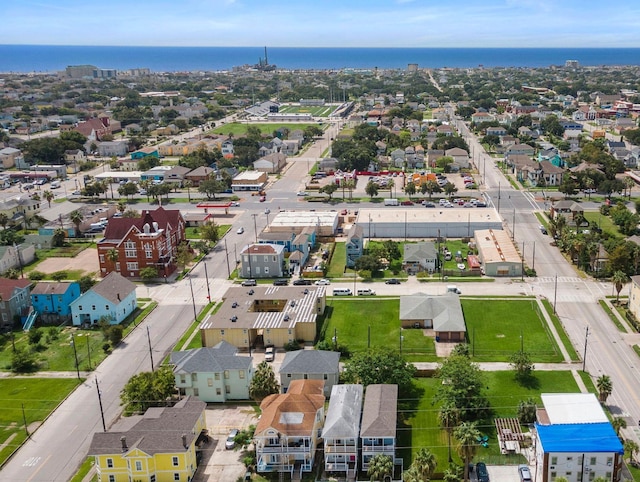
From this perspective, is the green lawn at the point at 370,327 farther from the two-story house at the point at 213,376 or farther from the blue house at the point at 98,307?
the blue house at the point at 98,307

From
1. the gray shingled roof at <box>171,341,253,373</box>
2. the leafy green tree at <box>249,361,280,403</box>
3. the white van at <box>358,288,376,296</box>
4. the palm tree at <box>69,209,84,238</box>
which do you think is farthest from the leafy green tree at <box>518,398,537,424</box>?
the palm tree at <box>69,209,84,238</box>

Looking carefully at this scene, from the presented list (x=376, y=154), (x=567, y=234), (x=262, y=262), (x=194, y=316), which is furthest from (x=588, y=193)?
(x=194, y=316)

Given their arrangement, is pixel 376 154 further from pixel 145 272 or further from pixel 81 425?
pixel 81 425

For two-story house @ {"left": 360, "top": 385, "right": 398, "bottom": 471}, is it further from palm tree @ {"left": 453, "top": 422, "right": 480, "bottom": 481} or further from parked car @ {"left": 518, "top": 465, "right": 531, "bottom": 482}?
parked car @ {"left": 518, "top": 465, "right": 531, "bottom": 482}

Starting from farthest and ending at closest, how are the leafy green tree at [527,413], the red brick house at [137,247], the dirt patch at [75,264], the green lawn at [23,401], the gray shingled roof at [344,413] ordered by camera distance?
the dirt patch at [75,264], the red brick house at [137,247], the green lawn at [23,401], the leafy green tree at [527,413], the gray shingled roof at [344,413]

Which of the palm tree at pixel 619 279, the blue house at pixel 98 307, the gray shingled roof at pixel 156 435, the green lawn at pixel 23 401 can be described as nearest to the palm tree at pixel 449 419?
the gray shingled roof at pixel 156 435

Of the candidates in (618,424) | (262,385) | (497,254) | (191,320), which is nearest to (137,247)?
(191,320)

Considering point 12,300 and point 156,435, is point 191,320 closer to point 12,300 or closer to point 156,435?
point 12,300
